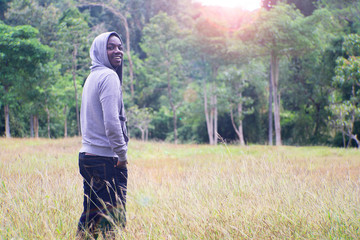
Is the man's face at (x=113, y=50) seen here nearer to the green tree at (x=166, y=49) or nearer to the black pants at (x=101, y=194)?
the black pants at (x=101, y=194)

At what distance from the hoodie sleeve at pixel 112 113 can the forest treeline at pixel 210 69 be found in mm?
13860

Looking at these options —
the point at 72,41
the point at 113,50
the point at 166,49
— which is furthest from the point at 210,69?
the point at 113,50

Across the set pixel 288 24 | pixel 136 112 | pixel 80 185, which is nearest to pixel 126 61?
pixel 136 112

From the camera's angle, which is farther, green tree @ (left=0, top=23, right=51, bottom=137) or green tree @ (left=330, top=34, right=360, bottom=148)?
green tree @ (left=0, top=23, right=51, bottom=137)

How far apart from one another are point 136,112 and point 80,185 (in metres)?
22.7

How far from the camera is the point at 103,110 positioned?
8.62 feet

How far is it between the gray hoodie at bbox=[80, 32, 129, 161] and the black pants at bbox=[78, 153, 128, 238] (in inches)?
3.9

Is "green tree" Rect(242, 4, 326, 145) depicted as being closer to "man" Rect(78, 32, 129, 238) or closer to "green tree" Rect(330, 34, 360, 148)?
"green tree" Rect(330, 34, 360, 148)

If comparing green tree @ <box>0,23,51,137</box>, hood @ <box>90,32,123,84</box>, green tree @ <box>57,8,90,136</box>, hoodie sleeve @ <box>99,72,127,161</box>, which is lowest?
hoodie sleeve @ <box>99,72,127,161</box>

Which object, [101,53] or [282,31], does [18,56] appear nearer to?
[282,31]

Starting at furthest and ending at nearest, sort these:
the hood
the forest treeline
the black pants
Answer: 1. the forest treeline
2. the hood
3. the black pants

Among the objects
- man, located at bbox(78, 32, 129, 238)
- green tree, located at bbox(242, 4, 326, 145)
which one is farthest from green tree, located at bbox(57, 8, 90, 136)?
man, located at bbox(78, 32, 129, 238)

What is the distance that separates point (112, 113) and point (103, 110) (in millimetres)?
93

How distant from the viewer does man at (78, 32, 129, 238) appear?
8.59 feet
